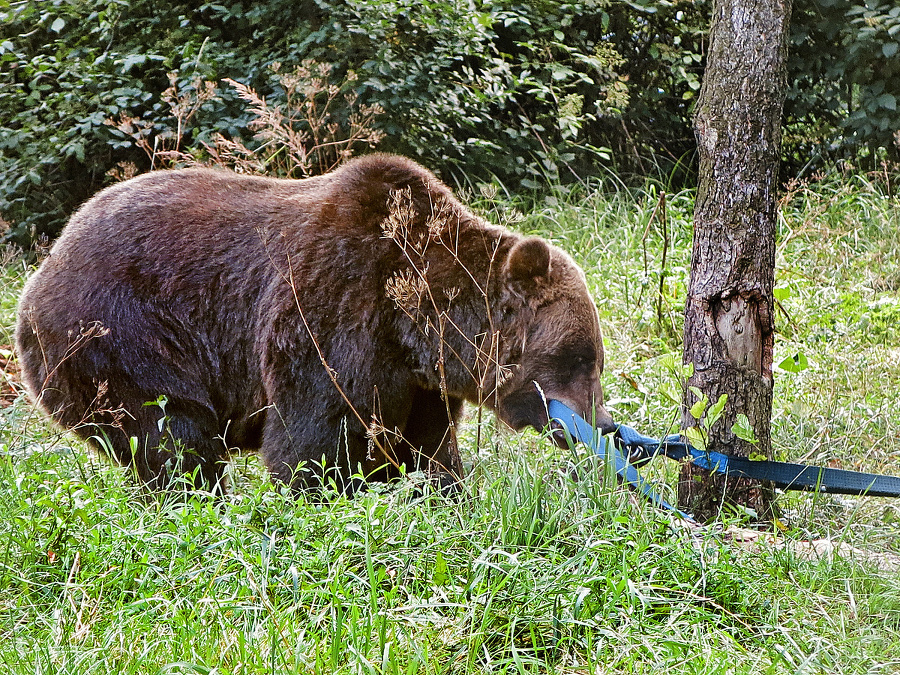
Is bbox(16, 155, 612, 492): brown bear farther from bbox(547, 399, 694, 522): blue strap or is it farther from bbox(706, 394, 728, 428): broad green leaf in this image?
bbox(706, 394, 728, 428): broad green leaf

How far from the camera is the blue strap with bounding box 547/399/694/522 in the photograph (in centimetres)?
369

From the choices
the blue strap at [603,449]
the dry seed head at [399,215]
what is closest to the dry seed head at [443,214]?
the dry seed head at [399,215]

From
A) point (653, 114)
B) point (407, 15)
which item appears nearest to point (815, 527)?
point (407, 15)

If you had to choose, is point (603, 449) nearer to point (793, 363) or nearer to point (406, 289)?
point (793, 363)

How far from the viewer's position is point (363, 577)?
3.23 meters

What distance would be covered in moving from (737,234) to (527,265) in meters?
1.13

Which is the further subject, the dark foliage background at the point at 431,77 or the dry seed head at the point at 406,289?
the dark foliage background at the point at 431,77

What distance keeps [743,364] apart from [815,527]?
0.86 metres

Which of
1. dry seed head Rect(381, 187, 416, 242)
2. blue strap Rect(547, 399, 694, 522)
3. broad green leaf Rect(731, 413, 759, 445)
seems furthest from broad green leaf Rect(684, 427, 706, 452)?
dry seed head Rect(381, 187, 416, 242)

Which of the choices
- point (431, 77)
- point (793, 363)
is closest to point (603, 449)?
point (793, 363)

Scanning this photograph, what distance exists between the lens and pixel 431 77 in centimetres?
890

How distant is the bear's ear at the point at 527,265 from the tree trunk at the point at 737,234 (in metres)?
0.85

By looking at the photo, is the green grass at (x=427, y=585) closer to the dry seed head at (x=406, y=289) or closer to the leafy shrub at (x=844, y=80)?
the dry seed head at (x=406, y=289)

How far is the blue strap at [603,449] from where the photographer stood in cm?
369
